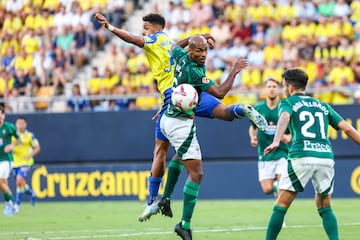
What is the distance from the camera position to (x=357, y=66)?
859 inches

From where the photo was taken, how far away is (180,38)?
972 inches

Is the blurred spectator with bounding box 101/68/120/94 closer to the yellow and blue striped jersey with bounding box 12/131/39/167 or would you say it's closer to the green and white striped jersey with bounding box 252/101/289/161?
the yellow and blue striped jersey with bounding box 12/131/39/167

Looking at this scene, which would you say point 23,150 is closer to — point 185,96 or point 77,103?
point 77,103

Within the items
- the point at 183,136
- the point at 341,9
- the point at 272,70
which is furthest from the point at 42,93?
the point at 183,136

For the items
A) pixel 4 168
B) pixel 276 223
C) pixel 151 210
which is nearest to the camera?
pixel 276 223

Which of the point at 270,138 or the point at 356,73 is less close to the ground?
the point at 356,73

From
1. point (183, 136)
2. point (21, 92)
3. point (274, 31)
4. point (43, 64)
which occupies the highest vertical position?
point (274, 31)

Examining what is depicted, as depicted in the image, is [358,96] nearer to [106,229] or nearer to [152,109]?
[152,109]

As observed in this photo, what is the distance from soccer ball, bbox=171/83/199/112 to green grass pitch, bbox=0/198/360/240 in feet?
7.71

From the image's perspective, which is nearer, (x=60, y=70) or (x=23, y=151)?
(x=23, y=151)

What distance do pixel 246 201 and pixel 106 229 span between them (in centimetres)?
787

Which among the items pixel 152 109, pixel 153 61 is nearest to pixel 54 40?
pixel 152 109

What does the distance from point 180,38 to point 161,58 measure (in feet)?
38.8

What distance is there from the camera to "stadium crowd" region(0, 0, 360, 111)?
2230 cm
